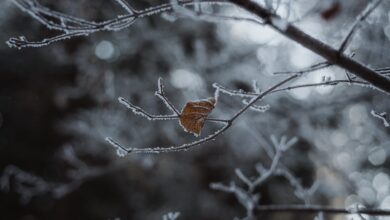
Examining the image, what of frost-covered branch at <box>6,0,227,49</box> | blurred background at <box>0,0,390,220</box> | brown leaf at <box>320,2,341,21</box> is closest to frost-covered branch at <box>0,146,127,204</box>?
blurred background at <box>0,0,390,220</box>

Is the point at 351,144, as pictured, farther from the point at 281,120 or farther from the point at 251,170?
the point at 251,170

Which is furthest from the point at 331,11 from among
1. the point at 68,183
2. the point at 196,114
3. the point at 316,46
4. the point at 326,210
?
the point at 68,183

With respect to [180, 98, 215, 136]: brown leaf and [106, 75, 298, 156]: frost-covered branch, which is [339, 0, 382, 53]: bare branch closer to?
[106, 75, 298, 156]: frost-covered branch

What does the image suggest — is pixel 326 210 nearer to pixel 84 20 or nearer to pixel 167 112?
pixel 84 20

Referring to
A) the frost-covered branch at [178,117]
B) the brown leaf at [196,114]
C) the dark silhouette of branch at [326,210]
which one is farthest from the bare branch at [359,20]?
the dark silhouette of branch at [326,210]

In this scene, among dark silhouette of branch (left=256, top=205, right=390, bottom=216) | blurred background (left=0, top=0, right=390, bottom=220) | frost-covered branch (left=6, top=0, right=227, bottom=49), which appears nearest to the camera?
frost-covered branch (left=6, top=0, right=227, bottom=49)

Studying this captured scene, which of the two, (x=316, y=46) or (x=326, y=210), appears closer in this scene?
(x=316, y=46)

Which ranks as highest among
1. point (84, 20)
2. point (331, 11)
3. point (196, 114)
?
point (331, 11)

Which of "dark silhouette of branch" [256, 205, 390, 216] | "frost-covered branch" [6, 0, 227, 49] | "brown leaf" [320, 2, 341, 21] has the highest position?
"brown leaf" [320, 2, 341, 21]
